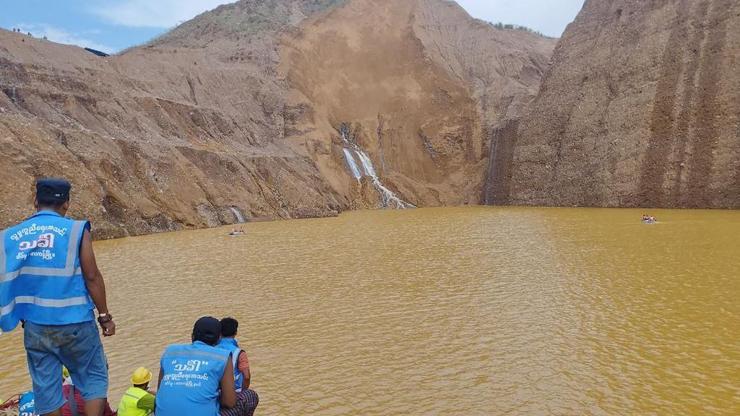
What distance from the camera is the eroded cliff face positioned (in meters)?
26.7

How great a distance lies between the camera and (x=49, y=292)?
399 cm

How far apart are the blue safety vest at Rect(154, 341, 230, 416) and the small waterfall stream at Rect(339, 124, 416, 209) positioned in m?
41.4

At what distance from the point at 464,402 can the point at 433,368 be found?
102 cm

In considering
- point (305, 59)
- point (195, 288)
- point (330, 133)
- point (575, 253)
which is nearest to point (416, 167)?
point (330, 133)

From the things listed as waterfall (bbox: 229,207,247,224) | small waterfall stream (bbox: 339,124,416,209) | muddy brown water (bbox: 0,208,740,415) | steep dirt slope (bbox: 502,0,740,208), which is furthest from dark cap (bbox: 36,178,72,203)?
small waterfall stream (bbox: 339,124,416,209)

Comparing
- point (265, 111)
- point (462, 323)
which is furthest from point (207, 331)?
point (265, 111)

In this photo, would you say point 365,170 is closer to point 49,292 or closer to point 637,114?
point 637,114

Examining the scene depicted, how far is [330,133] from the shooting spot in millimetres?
50438

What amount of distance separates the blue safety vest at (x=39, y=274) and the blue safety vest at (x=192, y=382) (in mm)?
759

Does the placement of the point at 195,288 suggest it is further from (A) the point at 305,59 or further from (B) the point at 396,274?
(A) the point at 305,59

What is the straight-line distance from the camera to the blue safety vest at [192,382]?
4043mm

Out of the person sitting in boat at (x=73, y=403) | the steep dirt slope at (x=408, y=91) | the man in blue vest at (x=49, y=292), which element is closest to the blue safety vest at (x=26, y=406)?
the person sitting in boat at (x=73, y=403)

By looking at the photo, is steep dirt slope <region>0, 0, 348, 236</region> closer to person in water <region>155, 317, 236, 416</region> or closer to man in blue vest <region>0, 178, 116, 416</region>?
man in blue vest <region>0, 178, 116, 416</region>

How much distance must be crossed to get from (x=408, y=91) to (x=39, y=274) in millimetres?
53442
